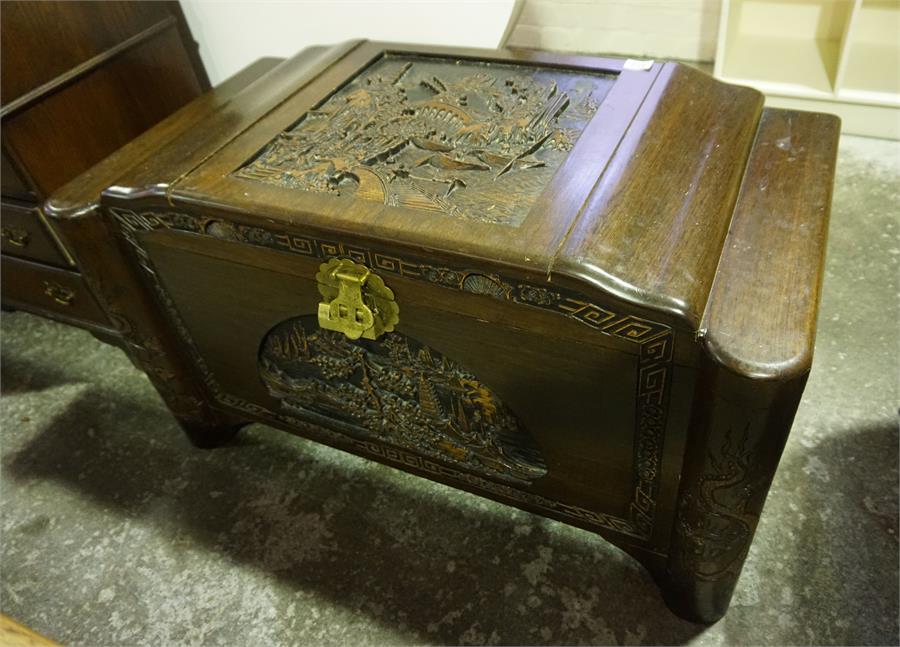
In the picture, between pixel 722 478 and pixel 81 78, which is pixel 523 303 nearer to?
pixel 722 478

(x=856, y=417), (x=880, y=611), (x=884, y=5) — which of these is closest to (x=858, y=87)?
(x=884, y=5)

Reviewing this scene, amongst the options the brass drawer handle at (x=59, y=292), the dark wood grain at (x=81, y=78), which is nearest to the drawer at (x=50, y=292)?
the brass drawer handle at (x=59, y=292)

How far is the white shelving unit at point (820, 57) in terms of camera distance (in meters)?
1.60

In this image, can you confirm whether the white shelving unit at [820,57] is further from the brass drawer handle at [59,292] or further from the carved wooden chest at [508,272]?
the brass drawer handle at [59,292]

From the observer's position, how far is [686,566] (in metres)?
0.91

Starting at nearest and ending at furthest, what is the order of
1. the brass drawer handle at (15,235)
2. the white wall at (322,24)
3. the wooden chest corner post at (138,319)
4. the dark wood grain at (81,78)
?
the wooden chest corner post at (138,319) → the dark wood grain at (81,78) → the brass drawer handle at (15,235) → the white wall at (322,24)

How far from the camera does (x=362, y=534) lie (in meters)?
1.18

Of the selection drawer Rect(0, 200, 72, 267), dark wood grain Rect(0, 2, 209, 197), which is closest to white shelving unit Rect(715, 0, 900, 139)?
dark wood grain Rect(0, 2, 209, 197)

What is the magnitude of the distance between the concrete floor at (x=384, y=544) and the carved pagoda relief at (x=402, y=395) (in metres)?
0.19

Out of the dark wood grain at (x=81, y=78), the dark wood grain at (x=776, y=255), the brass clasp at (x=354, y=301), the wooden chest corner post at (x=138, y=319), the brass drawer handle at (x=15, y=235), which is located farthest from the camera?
the brass drawer handle at (x=15, y=235)

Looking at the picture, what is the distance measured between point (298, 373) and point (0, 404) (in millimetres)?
844

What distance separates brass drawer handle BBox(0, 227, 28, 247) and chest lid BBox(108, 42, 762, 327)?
0.58 m

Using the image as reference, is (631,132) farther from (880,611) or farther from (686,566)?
(880,611)

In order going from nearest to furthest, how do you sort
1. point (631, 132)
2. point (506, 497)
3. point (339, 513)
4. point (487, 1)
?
point (631, 132) < point (506, 497) < point (339, 513) < point (487, 1)
